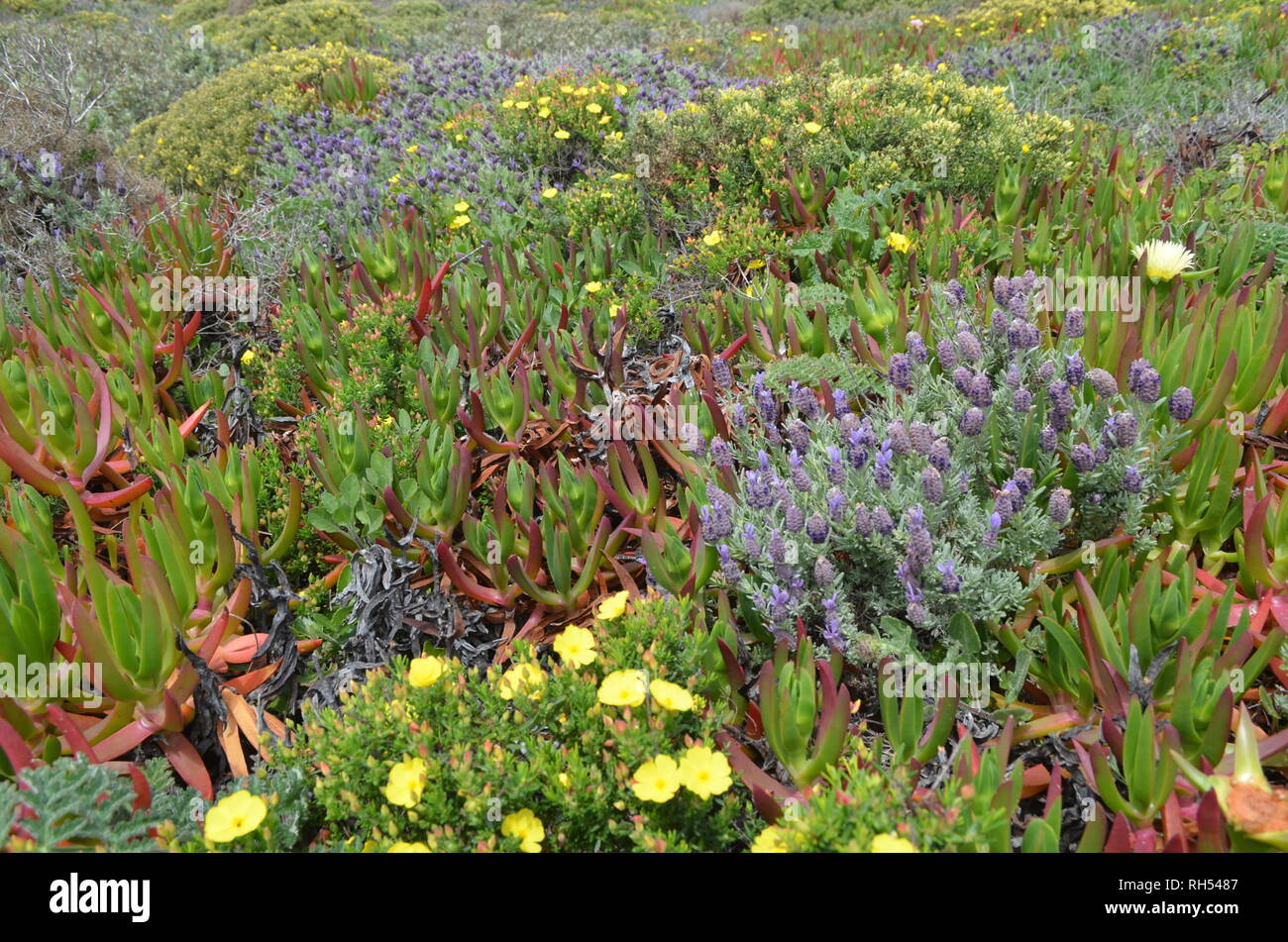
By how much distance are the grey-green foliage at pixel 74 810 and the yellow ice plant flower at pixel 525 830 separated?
0.70 metres

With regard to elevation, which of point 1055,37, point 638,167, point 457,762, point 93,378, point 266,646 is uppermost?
point 1055,37

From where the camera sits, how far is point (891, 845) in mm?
1323

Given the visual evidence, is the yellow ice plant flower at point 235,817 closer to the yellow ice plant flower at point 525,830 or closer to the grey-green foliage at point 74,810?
the grey-green foliage at point 74,810

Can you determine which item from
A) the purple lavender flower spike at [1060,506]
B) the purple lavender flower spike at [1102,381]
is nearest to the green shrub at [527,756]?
the purple lavender flower spike at [1060,506]

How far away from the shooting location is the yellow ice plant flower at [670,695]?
1624 millimetres

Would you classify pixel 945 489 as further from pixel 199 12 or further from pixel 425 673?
pixel 199 12

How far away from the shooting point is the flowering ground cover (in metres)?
1.62

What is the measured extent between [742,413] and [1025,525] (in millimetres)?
898

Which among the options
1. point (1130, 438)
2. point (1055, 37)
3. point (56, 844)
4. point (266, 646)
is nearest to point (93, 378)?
point (266, 646)

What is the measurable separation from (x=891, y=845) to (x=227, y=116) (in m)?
9.04

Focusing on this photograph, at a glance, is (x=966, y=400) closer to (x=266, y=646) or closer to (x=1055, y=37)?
(x=266, y=646)

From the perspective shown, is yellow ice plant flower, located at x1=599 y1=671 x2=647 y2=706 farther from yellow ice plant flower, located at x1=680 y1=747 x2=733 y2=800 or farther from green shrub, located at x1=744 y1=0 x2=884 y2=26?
green shrub, located at x1=744 y1=0 x2=884 y2=26
